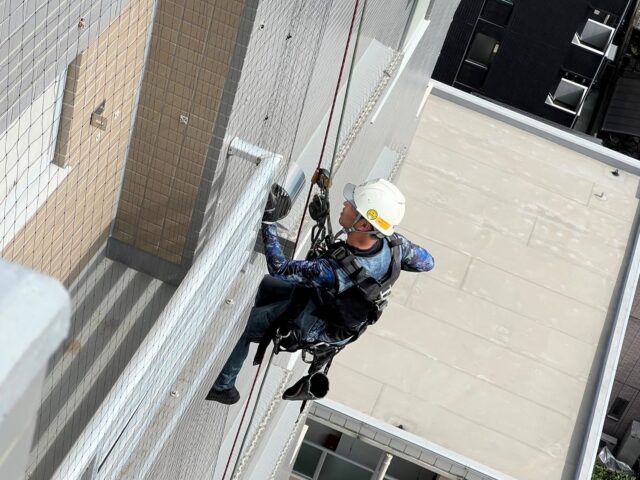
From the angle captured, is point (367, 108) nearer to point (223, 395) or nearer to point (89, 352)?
point (223, 395)

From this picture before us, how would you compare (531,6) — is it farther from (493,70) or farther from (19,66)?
(19,66)

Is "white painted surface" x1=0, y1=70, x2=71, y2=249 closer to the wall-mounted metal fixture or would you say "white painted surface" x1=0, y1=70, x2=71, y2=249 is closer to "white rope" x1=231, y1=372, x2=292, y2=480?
the wall-mounted metal fixture

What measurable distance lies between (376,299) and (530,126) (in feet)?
41.5

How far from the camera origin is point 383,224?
5.50 meters

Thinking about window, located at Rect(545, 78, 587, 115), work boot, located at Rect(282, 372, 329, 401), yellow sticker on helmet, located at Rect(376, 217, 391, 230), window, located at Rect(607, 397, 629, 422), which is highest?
window, located at Rect(545, 78, 587, 115)

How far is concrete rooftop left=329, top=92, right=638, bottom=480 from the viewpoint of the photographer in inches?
498

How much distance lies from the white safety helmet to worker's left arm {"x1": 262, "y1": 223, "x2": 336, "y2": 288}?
0.37 meters

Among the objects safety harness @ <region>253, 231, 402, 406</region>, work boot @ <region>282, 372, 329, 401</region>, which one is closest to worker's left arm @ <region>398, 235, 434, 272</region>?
safety harness @ <region>253, 231, 402, 406</region>

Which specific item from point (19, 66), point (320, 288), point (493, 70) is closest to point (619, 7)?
point (493, 70)

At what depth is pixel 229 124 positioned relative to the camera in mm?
4184

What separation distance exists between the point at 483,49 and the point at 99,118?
77.4ft

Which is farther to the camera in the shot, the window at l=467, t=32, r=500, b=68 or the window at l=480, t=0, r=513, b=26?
the window at l=467, t=32, r=500, b=68

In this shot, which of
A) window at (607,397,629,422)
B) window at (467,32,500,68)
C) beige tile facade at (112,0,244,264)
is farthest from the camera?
window at (467,32,500,68)

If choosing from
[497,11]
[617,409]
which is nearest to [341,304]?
[617,409]
